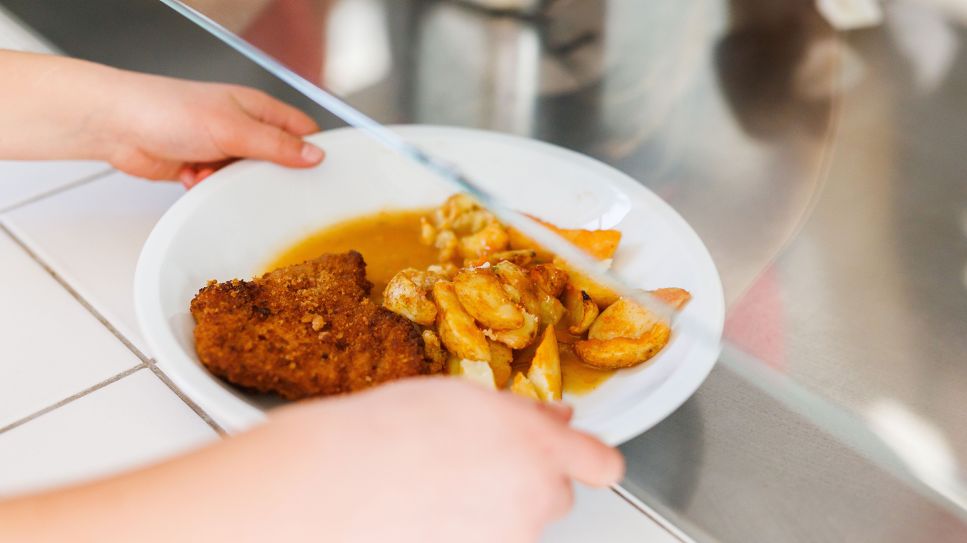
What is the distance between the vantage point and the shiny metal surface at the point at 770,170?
0.37 m

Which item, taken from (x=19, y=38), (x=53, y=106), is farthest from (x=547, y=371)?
(x=19, y=38)

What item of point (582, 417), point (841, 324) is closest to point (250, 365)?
point (582, 417)

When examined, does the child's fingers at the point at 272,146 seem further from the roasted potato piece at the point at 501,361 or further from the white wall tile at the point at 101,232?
the roasted potato piece at the point at 501,361

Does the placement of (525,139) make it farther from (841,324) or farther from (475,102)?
A: (841,324)

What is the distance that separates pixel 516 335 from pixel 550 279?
41 mm

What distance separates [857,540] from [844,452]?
4cm

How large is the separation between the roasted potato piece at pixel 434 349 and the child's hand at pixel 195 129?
20 cm

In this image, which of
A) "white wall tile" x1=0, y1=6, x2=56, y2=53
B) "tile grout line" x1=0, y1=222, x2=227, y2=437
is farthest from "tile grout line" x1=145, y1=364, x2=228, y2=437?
"white wall tile" x1=0, y1=6, x2=56, y2=53

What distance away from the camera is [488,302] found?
525mm

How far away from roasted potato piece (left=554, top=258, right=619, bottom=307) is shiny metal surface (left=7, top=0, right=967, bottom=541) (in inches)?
2.4

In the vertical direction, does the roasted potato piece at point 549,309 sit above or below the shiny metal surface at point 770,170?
below

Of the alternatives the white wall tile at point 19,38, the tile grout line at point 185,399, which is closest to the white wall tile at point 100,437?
the tile grout line at point 185,399

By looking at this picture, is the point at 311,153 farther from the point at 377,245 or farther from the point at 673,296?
the point at 673,296

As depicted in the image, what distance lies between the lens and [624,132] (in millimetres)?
500
